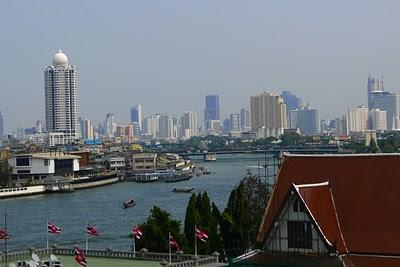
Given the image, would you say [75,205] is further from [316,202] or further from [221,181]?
[316,202]

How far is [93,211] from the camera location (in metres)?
44.2

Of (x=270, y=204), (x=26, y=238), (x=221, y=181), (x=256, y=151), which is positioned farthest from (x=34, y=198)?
(x=256, y=151)

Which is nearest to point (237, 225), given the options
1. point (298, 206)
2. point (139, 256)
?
point (139, 256)

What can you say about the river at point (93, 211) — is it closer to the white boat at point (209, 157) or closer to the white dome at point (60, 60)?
the white boat at point (209, 157)

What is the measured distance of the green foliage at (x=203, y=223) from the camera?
1864 centimetres

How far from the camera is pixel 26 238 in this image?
1277 inches

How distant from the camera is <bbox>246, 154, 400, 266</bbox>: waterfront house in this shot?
12625 millimetres

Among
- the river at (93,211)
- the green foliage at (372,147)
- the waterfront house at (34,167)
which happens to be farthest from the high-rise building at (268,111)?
the waterfront house at (34,167)

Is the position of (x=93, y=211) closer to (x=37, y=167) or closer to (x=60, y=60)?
(x=37, y=167)

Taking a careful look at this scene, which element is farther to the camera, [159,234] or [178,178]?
[178,178]

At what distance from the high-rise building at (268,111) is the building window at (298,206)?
179529 millimetres

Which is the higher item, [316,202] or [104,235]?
[316,202]

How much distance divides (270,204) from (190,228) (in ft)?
17.4

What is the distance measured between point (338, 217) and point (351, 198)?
39 cm
